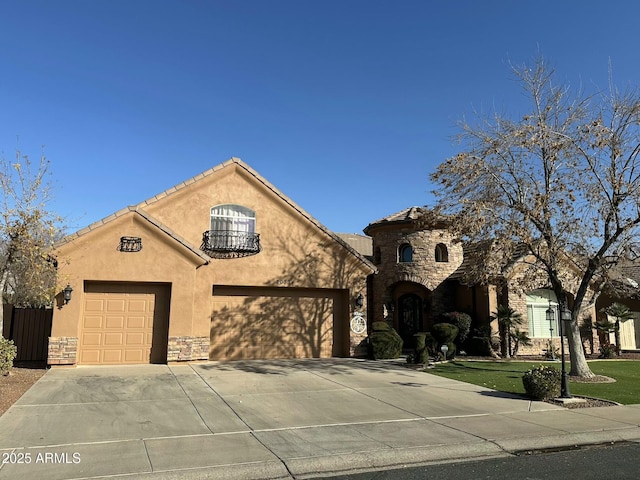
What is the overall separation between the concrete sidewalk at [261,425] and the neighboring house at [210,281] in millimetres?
1570

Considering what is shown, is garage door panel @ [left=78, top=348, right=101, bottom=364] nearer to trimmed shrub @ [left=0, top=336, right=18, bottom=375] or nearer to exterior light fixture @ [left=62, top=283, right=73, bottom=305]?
exterior light fixture @ [left=62, top=283, right=73, bottom=305]

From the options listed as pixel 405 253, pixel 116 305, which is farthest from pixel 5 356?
pixel 405 253

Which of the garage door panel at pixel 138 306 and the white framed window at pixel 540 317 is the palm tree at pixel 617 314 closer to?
the white framed window at pixel 540 317

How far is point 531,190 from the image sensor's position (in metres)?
13.7

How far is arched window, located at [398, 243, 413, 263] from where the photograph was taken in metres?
21.4

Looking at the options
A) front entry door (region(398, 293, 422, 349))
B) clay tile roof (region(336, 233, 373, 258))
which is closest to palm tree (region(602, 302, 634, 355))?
front entry door (region(398, 293, 422, 349))

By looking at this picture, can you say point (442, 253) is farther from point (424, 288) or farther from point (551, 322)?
point (551, 322)

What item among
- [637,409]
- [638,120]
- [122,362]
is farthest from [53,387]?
[638,120]

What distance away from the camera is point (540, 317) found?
20844 millimetres

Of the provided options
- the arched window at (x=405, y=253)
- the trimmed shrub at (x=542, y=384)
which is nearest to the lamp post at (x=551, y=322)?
the arched window at (x=405, y=253)

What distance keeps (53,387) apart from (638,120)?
16198 mm

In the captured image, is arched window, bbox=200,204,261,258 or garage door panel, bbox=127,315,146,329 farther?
arched window, bbox=200,204,261,258

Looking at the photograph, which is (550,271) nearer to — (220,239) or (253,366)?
(253,366)

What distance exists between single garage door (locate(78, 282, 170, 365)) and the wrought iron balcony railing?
1.99m
